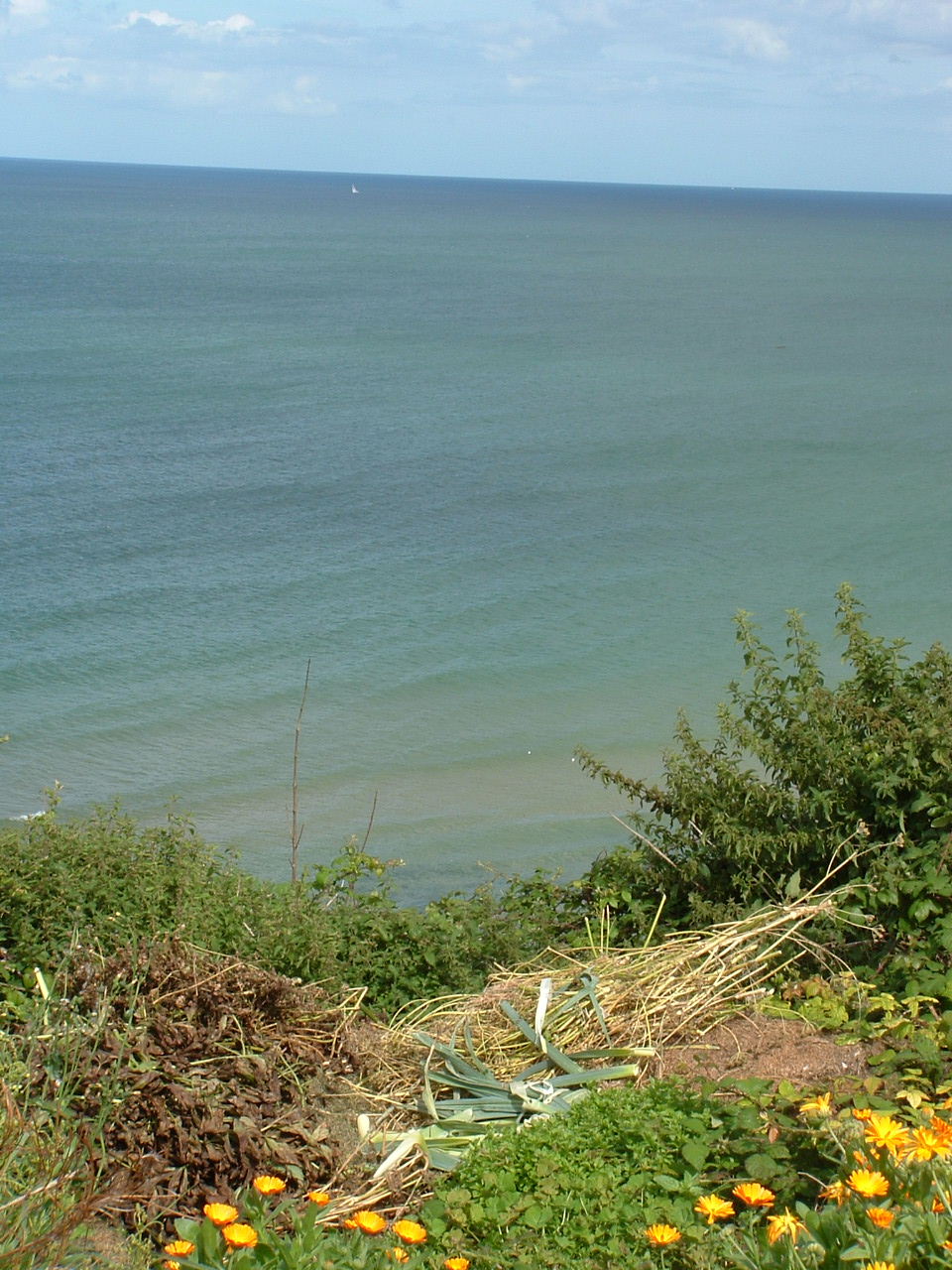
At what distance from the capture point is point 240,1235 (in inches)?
121

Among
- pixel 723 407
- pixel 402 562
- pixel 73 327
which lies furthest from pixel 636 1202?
pixel 73 327

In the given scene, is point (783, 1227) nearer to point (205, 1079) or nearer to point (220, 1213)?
point (220, 1213)

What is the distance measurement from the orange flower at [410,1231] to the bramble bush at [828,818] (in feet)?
6.42

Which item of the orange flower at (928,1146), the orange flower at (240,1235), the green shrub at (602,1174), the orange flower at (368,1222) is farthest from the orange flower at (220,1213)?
the orange flower at (928,1146)

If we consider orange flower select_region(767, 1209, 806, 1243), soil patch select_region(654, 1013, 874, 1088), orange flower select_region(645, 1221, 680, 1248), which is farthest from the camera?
soil patch select_region(654, 1013, 874, 1088)

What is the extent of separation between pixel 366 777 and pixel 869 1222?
31.1ft

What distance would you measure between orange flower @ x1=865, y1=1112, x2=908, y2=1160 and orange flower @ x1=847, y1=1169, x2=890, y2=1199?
0.12 metres

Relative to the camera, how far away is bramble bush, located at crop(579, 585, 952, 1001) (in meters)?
4.76

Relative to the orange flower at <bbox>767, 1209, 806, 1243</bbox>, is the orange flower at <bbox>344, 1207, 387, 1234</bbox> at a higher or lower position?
lower

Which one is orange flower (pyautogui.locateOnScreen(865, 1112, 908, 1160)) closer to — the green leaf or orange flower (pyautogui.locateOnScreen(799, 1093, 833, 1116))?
orange flower (pyautogui.locateOnScreen(799, 1093, 833, 1116))

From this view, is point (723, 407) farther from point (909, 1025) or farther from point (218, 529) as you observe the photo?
point (909, 1025)

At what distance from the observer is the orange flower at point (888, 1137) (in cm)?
294

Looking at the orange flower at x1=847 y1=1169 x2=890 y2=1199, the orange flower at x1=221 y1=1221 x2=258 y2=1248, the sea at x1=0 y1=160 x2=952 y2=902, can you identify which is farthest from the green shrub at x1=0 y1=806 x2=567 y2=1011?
the orange flower at x1=847 y1=1169 x2=890 y2=1199

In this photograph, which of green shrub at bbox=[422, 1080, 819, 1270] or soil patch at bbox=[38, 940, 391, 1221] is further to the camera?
soil patch at bbox=[38, 940, 391, 1221]
